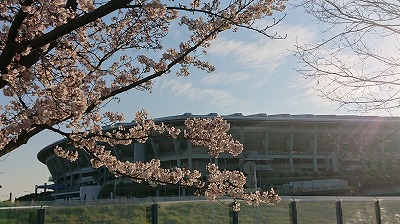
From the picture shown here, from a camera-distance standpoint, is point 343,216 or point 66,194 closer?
point 343,216

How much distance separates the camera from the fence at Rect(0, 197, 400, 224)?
939 cm

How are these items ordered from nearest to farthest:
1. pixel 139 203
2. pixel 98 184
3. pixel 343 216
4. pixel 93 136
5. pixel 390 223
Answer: pixel 93 136, pixel 139 203, pixel 343 216, pixel 390 223, pixel 98 184

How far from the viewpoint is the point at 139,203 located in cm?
1022

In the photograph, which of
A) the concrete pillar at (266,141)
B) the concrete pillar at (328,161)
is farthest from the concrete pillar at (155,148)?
the concrete pillar at (328,161)

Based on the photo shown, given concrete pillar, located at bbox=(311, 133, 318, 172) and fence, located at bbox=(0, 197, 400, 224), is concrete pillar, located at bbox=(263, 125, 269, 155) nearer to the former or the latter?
concrete pillar, located at bbox=(311, 133, 318, 172)

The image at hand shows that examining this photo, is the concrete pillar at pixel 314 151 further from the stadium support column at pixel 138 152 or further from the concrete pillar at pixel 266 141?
the stadium support column at pixel 138 152

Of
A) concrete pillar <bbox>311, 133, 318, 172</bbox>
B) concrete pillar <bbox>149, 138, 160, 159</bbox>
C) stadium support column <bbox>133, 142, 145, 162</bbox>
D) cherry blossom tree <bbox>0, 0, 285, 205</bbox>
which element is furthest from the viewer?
concrete pillar <bbox>311, 133, 318, 172</bbox>

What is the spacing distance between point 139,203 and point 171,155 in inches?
2510

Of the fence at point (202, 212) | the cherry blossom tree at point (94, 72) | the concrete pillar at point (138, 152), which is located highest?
the concrete pillar at point (138, 152)

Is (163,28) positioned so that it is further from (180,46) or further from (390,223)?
(390,223)

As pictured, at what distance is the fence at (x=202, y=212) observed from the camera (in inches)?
370

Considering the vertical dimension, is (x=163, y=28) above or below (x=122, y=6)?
above

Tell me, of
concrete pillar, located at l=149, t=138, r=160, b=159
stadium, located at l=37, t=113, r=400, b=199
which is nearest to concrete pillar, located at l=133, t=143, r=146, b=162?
stadium, located at l=37, t=113, r=400, b=199

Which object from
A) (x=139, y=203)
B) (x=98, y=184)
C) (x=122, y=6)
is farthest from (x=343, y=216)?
(x=98, y=184)
